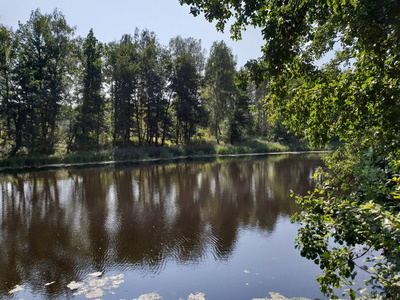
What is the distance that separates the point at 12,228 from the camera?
10.1 meters

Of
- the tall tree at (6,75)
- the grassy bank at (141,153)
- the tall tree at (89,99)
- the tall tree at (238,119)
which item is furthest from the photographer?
the tall tree at (238,119)

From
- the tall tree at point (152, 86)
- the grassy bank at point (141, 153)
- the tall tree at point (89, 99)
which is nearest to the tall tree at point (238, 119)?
the grassy bank at point (141, 153)

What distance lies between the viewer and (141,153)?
3159cm

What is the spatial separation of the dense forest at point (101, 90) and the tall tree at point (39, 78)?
9 cm

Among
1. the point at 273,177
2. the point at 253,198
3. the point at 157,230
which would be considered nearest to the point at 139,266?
the point at 157,230

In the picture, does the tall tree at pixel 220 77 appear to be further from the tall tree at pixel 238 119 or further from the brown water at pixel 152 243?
the brown water at pixel 152 243

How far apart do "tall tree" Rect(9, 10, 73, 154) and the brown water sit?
13.5 m

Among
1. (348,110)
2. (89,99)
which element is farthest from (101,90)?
(348,110)

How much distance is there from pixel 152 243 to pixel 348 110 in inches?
254

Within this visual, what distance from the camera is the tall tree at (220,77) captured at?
128 feet

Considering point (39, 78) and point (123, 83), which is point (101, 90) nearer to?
point (123, 83)

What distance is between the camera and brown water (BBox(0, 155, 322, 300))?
19.8 ft

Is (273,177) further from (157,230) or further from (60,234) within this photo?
(60,234)

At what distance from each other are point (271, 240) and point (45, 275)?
19.1 ft
